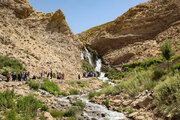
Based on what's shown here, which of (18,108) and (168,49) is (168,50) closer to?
(168,49)

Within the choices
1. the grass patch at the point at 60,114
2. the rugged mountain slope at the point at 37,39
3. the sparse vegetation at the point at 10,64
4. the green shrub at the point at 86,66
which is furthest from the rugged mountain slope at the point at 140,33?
the grass patch at the point at 60,114

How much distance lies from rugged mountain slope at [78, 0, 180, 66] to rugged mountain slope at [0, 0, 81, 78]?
9.95 meters

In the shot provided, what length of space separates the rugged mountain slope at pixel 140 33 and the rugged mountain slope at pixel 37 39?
995cm

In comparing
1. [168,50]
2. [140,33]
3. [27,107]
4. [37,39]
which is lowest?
[27,107]

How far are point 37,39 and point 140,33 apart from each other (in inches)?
1020

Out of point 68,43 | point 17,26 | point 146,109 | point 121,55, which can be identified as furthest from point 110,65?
point 146,109

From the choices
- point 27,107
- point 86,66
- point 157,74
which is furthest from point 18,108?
point 86,66

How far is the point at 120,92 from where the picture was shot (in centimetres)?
1293

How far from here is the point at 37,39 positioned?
98.8ft

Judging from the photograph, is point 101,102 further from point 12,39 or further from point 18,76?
point 12,39

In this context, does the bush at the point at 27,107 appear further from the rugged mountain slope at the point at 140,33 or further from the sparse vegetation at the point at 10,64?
the rugged mountain slope at the point at 140,33

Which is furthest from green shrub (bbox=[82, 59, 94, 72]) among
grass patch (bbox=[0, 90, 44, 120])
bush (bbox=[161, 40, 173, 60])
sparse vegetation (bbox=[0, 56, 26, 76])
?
grass patch (bbox=[0, 90, 44, 120])

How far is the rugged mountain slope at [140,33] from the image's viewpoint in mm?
34237

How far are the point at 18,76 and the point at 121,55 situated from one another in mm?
25898
